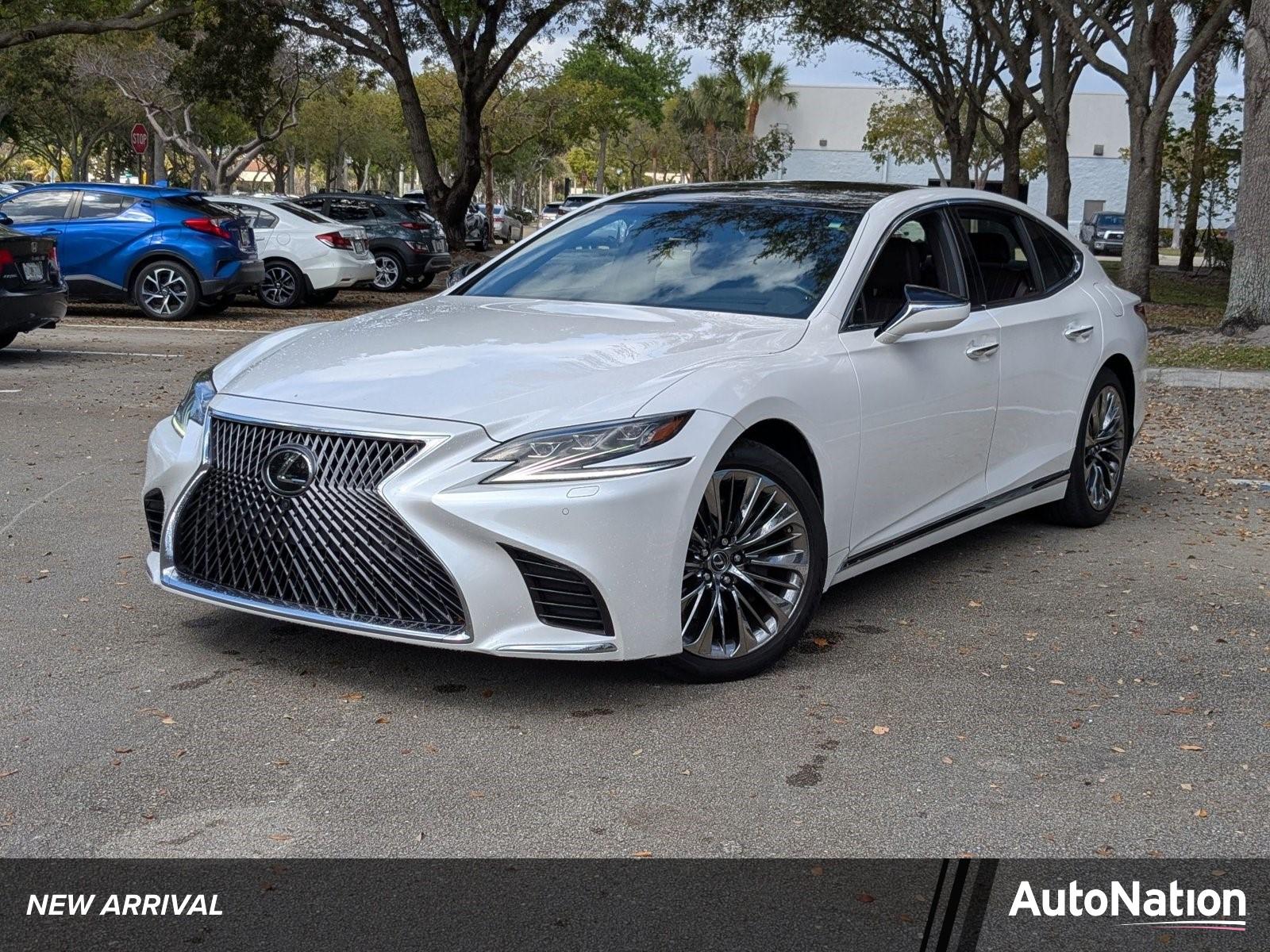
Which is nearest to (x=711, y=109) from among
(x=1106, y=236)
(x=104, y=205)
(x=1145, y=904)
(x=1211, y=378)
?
(x=1106, y=236)

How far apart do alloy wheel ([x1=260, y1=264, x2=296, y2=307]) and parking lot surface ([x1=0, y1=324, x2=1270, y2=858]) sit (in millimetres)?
14170

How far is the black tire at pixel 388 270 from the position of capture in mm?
23922

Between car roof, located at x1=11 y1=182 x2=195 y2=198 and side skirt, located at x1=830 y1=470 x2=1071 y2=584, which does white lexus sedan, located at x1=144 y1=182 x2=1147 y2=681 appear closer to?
side skirt, located at x1=830 y1=470 x2=1071 y2=584

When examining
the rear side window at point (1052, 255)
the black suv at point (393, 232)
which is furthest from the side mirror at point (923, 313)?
the black suv at point (393, 232)

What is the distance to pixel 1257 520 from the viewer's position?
762 centimetres

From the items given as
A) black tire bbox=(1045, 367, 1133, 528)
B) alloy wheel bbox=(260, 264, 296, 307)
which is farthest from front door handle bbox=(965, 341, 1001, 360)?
alloy wheel bbox=(260, 264, 296, 307)

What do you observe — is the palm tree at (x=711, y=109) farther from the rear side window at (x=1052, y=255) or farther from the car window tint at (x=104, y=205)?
the rear side window at (x=1052, y=255)

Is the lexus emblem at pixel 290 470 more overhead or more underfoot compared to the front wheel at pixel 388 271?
more overhead

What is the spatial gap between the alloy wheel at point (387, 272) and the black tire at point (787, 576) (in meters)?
19.7

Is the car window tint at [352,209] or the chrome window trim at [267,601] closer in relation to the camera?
Result: the chrome window trim at [267,601]

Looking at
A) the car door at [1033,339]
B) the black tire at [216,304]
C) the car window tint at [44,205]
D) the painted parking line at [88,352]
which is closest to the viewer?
the car door at [1033,339]

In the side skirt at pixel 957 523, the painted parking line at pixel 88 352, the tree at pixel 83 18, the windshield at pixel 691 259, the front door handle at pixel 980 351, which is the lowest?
the painted parking line at pixel 88 352

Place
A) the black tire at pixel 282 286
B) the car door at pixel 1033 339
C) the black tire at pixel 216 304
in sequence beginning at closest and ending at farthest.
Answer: the car door at pixel 1033 339 → the black tire at pixel 216 304 → the black tire at pixel 282 286

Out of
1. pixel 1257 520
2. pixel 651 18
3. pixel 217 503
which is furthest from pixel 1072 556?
pixel 651 18
